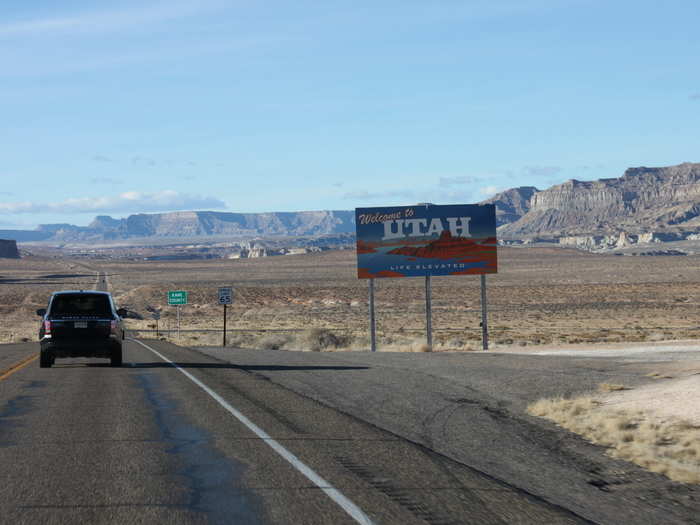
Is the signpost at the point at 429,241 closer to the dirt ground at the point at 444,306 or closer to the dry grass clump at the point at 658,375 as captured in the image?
the dirt ground at the point at 444,306

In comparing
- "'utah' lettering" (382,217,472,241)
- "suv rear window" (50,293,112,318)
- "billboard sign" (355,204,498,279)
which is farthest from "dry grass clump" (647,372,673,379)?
"'utah' lettering" (382,217,472,241)

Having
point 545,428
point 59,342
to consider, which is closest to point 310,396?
point 545,428

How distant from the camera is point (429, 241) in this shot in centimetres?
3675

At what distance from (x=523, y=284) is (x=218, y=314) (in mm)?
42970

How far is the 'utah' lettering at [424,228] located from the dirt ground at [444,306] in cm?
426

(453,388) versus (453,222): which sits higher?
(453,222)

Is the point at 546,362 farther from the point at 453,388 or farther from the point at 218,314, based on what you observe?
the point at 218,314

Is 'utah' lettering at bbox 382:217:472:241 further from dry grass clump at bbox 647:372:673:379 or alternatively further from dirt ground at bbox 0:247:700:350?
dry grass clump at bbox 647:372:673:379

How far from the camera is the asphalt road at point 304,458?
7.61 m

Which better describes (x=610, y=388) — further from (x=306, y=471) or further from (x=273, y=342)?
(x=273, y=342)

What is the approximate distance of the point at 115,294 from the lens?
105250 mm

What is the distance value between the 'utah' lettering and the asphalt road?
1831cm

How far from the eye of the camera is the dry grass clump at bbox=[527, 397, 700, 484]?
33.4 ft

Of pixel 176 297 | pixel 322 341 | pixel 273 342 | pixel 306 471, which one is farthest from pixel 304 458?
pixel 176 297
